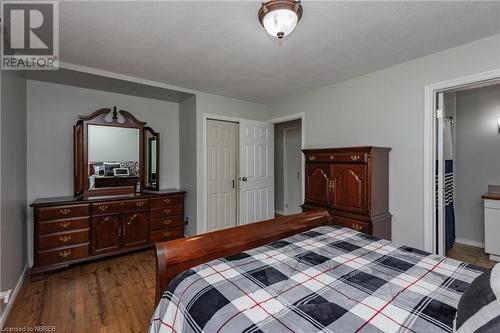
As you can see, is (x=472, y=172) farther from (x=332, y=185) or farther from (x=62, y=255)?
(x=62, y=255)

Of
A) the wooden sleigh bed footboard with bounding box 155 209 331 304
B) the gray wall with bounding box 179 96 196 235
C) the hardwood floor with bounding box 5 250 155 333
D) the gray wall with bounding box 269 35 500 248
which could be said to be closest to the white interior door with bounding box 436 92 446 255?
the gray wall with bounding box 269 35 500 248

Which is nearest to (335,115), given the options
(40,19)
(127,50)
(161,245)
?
(127,50)

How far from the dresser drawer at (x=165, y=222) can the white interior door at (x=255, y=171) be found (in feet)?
3.37

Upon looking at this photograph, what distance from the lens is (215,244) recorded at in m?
1.59

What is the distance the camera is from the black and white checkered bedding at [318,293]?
90 centimetres

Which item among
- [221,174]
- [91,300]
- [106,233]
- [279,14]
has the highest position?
[279,14]

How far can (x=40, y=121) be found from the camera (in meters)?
3.01

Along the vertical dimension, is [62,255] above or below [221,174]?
below

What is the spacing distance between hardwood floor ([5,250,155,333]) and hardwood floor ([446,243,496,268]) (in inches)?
146

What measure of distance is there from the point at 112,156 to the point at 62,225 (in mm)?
1067

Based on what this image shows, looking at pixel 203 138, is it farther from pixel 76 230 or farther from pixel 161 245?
pixel 161 245

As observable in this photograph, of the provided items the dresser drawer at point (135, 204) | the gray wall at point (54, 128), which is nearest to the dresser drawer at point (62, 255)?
the gray wall at point (54, 128)

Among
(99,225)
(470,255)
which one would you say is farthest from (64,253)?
(470,255)

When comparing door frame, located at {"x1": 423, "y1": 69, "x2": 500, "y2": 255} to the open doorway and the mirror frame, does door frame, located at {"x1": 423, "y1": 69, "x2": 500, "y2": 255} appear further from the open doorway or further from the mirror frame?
the mirror frame
